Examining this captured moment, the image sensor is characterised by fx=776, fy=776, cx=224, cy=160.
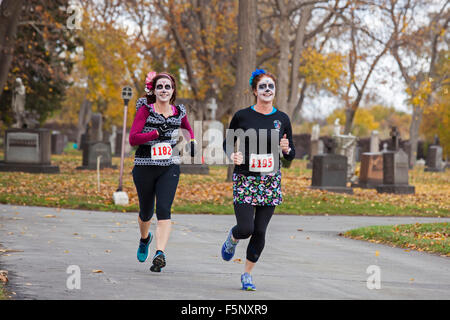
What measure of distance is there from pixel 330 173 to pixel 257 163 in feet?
55.5

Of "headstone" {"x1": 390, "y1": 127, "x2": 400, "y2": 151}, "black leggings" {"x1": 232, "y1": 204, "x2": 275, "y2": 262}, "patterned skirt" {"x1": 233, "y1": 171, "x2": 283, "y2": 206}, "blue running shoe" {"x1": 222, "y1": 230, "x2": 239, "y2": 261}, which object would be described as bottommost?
"blue running shoe" {"x1": 222, "y1": 230, "x2": 239, "y2": 261}

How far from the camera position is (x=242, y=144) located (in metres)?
7.05

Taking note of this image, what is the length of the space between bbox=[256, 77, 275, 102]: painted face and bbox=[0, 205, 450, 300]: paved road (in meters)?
1.73

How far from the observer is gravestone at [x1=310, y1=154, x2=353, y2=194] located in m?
23.5

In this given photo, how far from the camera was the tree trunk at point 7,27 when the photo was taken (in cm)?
2072

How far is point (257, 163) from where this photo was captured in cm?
701

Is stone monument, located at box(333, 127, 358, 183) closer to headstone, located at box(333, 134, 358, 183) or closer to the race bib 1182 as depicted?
headstone, located at box(333, 134, 358, 183)

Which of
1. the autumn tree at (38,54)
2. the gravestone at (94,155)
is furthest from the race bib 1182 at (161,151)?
the gravestone at (94,155)

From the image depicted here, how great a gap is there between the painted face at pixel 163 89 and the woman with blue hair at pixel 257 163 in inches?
39.6

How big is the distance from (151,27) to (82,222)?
30.8 m

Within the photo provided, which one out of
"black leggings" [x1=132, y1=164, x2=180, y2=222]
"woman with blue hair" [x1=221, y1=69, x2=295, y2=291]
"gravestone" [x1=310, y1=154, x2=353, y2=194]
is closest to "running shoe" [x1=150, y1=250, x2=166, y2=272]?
"black leggings" [x1=132, y1=164, x2=180, y2=222]

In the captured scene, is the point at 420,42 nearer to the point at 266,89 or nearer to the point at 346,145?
the point at 346,145
